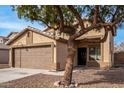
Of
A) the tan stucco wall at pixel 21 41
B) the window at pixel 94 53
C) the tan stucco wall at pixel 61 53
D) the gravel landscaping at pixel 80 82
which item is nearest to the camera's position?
the gravel landscaping at pixel 80 82

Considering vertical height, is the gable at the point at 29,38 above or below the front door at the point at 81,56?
above

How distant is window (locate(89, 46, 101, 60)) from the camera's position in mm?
23625

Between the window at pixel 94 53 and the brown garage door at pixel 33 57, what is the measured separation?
5.22m

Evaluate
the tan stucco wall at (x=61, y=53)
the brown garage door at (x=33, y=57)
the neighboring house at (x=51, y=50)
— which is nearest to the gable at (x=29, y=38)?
the neighboring house at (x=51, y=50)

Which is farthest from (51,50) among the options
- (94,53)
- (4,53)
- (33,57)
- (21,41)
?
(4,53)

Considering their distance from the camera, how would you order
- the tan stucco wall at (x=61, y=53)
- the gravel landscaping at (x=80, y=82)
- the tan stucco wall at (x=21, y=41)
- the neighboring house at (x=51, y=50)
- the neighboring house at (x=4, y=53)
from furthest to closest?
the neighboring house at (x=4, y=53) → the tan stucco wall at (x=21, y=41) → the neighboring house at (x=51, y=50) → the tan stucco wall at (x=61, y=53) → the gravel landscaping at (x=80, y=82)

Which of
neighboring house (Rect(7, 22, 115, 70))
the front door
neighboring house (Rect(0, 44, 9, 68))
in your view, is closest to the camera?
neighboring house (Rect(7, 22, 115, 70))

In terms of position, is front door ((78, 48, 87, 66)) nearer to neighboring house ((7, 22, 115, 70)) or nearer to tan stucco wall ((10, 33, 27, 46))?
neighboring house ((7, 22, 115, 70))

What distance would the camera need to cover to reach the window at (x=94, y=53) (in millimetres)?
23625

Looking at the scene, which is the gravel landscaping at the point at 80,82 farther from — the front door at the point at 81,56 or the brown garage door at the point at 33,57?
the front door at the point at 81,56

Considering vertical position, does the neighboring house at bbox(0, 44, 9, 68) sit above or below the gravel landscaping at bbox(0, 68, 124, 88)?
above

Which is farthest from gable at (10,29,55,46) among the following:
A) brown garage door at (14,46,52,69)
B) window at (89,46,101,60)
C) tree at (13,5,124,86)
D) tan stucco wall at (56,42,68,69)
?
tree at (13,5,124,86)

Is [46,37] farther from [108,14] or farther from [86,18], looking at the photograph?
[108,14]
